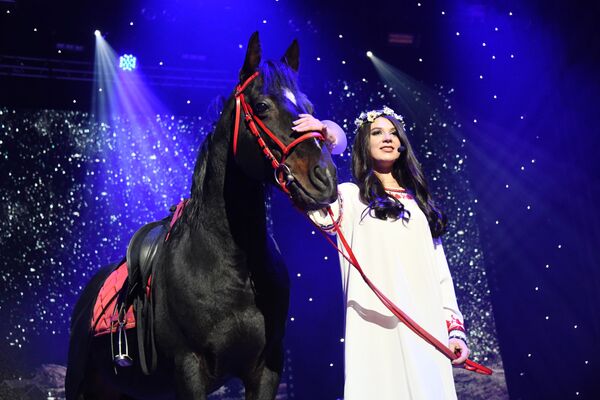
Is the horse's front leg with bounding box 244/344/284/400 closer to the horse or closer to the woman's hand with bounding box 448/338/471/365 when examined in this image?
the horse

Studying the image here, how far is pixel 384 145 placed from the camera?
7.37 ft

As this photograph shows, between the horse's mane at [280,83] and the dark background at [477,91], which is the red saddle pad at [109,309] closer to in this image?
the horse's mane at [280,83]

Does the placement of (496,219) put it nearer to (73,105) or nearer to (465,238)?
(465,238)

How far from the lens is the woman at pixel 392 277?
184 centimetres

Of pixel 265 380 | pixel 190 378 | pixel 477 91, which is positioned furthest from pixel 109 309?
pixel 477 91

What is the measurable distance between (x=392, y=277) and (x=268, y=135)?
27.8 inches

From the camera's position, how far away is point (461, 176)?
16.4 feet

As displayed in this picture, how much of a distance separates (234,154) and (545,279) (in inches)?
146

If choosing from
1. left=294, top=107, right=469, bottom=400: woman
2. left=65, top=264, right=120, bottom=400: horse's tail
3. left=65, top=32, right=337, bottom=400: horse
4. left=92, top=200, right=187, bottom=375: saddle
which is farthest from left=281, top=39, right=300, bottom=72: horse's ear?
left=65, top=264, right=120, bottom=400: horse's tail

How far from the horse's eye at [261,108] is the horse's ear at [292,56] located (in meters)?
0.41

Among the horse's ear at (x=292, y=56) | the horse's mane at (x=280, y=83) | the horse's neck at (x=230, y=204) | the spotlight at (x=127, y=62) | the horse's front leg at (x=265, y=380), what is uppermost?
the spotlight at (x=127, y=62)

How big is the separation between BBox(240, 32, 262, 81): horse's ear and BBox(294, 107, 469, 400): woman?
0.34m

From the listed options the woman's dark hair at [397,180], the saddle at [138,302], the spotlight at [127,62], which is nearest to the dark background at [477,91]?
the spotlight at [127,62]

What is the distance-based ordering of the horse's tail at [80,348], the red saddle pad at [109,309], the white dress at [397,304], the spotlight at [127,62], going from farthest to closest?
the spotlight at [127,62]
the horse's tail at [80,348]
the red saddle pad at [109,309]
the white dress at [397,304]
